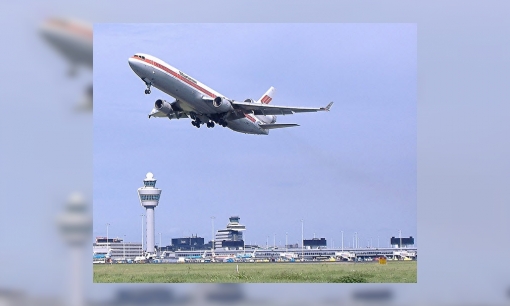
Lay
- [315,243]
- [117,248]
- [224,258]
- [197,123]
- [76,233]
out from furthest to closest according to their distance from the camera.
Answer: [197,123], [224,258], [315,243], [117,248], [76,233]

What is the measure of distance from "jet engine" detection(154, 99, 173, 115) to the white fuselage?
1.33 feet

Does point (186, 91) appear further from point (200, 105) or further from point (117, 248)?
point (117, 248)

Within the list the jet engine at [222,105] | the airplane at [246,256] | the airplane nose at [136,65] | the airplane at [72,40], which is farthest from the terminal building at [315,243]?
the airplane at [72,40]

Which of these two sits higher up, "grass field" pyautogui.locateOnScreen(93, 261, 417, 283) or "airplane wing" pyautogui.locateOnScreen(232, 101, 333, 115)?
"airplane wing" pyautogui.locateOnScreen(232, 101, 333, 115)

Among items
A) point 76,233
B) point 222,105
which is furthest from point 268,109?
point 76,233

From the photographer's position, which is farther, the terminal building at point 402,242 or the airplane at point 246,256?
the airplane at point 246,256

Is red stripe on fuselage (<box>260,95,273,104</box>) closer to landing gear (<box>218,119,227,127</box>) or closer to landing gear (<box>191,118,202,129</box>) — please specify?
landing gear (<box>218,119,227,127</box>)

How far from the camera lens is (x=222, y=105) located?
130 ft

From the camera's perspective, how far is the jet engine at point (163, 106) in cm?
3988

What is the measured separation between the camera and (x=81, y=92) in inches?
1350

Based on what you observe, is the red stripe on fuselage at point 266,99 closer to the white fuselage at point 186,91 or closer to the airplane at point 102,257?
the white fuselage at point 186,91

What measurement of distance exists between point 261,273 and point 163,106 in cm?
739

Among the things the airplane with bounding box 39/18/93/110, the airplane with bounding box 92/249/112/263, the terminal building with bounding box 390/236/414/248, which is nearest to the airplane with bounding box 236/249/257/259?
the airplane with bounding box 92/249/112/263

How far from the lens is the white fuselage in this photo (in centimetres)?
3781
